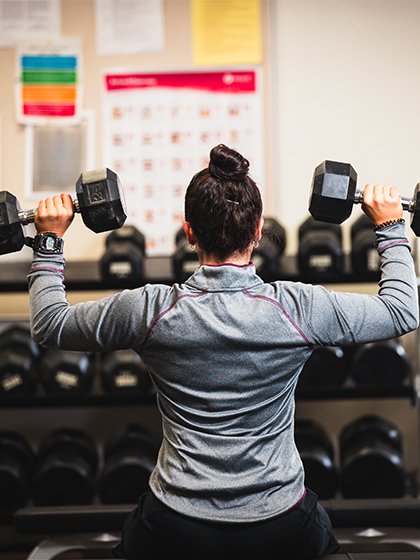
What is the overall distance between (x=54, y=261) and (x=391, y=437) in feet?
5.92

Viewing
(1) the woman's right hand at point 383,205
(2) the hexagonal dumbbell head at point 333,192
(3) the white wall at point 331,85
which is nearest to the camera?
(1) the woman's right hand at point 383,205

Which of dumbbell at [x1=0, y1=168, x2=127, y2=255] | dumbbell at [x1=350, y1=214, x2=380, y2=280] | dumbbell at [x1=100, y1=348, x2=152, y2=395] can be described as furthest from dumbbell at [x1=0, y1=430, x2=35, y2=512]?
dumbbell at [x1=0, y1=168, x2=127, y2=255]

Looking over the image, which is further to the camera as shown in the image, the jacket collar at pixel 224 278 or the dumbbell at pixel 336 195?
the dumbbell at pixel 336 195

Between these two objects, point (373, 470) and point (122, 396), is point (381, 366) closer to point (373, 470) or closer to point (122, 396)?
point (373, 470)

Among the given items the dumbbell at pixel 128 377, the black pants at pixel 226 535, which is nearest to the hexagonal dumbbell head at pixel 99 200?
the black pants at pixel 226 535

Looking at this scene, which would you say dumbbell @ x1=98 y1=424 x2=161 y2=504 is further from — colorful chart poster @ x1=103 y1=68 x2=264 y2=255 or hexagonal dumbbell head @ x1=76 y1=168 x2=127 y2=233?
hexagonal dumbbell head @ x1=76 y1=168 x2=127 y2=233

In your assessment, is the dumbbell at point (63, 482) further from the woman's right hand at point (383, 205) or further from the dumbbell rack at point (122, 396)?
the woman's right hand at point (383, 205)

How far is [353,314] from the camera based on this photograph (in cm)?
134

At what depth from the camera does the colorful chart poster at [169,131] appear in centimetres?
324

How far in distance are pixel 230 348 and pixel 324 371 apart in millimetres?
1575

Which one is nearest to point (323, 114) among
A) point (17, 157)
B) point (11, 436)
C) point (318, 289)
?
point (17, 157)

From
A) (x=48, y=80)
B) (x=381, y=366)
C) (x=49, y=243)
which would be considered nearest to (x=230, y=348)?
(x=49, y=243)

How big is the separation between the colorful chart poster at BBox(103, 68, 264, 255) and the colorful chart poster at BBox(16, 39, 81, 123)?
0.14 m

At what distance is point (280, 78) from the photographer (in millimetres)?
3217
